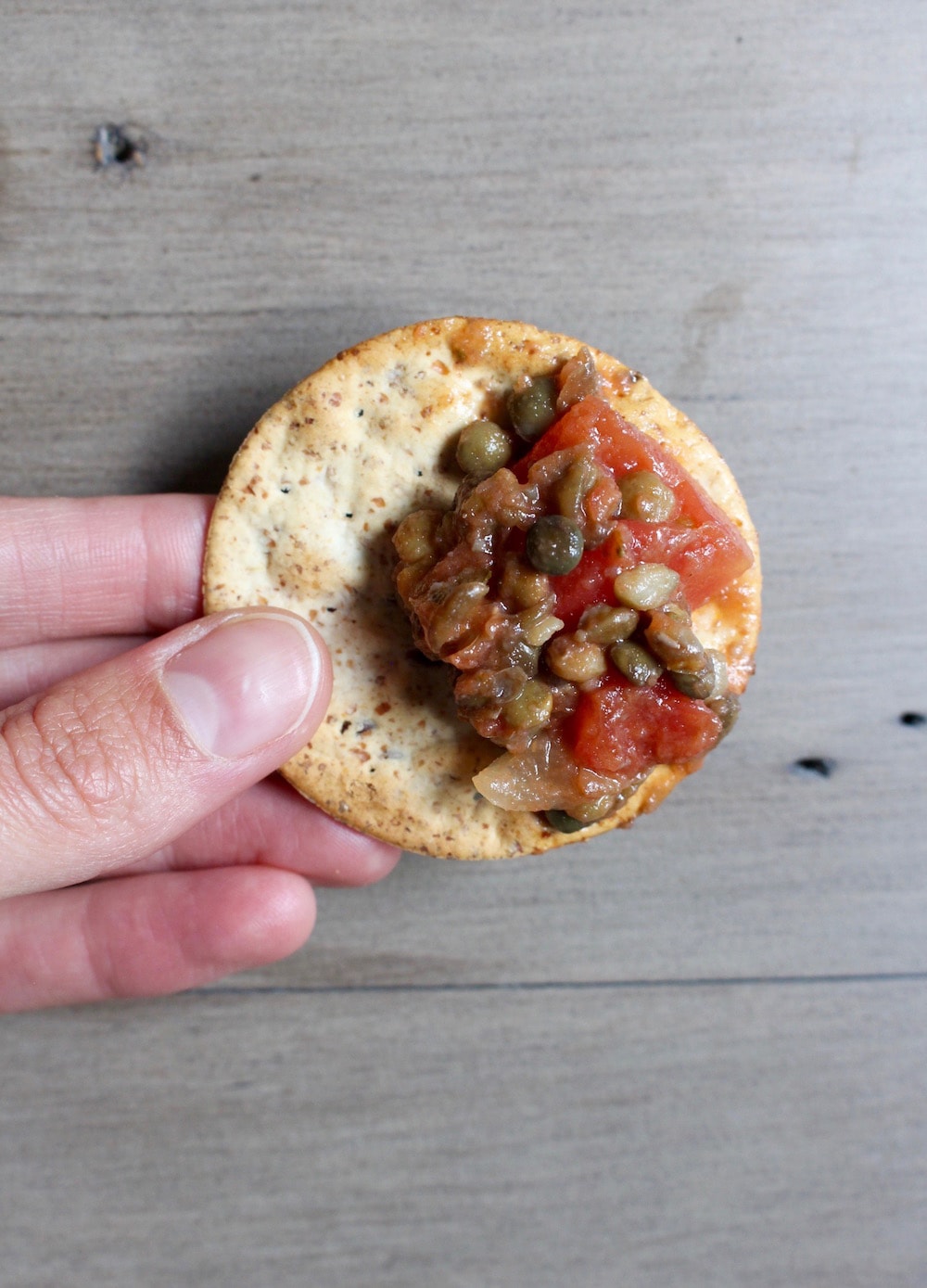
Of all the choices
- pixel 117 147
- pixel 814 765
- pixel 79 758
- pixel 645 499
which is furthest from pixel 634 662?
pixel 117 147

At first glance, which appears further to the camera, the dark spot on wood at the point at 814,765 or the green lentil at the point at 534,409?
the dark spot on wood at the point at 814,765

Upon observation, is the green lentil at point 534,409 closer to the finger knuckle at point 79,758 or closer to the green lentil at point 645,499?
the green lentil at point 645,499

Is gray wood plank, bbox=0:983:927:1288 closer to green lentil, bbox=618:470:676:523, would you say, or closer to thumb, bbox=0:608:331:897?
thumb, bbox=0:608:331:897

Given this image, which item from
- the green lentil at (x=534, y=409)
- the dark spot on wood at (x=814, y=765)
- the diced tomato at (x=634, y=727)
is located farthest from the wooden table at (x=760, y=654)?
the diced tomato at (x=634, y=727)

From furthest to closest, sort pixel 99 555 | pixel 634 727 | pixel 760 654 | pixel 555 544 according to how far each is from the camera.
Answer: pixel 760 654 → pixel 99 555 → pixel 634 727 → pixel 555 544

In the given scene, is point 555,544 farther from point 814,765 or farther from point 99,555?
point 814,765

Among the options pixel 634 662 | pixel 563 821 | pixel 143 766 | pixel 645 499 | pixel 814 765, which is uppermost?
pixel 645 499

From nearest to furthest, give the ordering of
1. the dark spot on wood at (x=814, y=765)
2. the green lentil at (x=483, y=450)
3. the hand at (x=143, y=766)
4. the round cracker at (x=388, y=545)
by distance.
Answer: the hand at (x=143, y=766) → the green lentil at (x=483, y=450) → the round cracker at (x=388, y=545) → the dark spot on wood at (x=814, y=765)

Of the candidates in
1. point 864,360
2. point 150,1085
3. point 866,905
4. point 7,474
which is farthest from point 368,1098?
point 864,360
